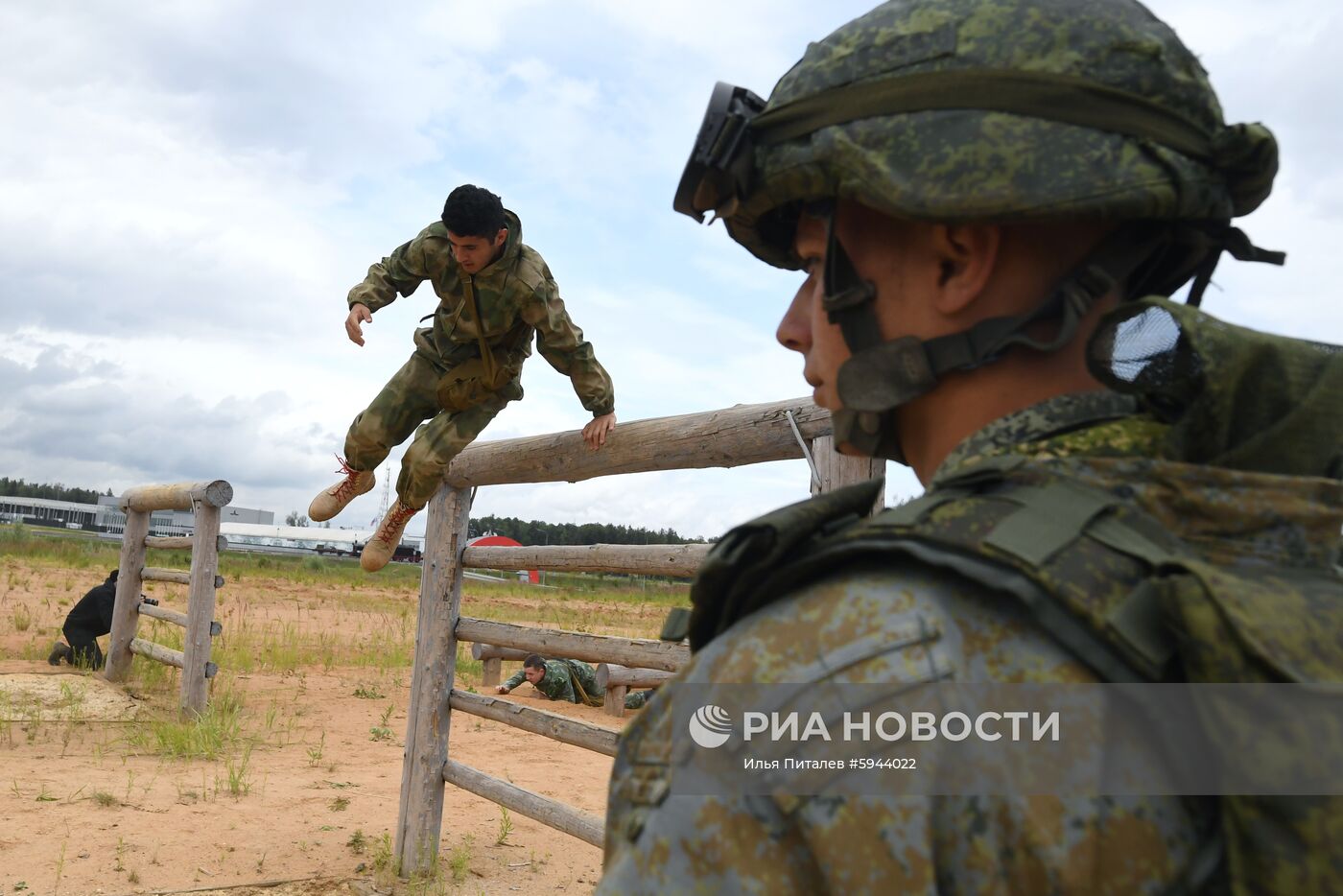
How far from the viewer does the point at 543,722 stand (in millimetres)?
4398

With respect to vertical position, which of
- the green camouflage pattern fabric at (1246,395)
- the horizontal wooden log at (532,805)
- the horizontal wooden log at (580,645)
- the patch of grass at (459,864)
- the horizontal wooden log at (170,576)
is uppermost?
the green camouflage pattern fabric at (1246,395)

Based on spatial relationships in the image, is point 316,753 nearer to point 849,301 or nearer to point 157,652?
point 157,652

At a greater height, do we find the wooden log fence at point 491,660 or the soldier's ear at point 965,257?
the soldier's ear at point 965,257

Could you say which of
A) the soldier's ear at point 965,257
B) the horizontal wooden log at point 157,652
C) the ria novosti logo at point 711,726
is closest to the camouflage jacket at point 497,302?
the soldier's ear at point 965,257

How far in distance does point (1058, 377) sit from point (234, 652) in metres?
12.1

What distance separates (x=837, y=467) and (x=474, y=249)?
221cm

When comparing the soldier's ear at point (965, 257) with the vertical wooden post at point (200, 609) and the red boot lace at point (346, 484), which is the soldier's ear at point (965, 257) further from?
the vertical wooden post at point (200, 609)

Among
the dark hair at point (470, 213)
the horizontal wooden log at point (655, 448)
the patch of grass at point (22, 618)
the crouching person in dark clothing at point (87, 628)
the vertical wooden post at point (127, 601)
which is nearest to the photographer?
the horizontal wooden log at point (655, 448)

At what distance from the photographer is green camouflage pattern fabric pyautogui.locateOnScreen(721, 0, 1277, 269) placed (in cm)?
111

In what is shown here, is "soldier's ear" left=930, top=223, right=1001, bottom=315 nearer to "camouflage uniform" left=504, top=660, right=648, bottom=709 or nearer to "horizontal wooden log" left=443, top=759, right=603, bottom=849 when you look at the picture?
"horizontal wooden log" left=443, top=759, right=603, bottom=849

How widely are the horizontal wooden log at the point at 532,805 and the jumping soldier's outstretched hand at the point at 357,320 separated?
6.63 ft

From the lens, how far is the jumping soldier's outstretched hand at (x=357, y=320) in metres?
4.52

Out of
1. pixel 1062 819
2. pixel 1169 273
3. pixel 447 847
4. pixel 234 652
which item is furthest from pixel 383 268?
pixel 234 652

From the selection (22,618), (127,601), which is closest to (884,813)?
(127,601)
